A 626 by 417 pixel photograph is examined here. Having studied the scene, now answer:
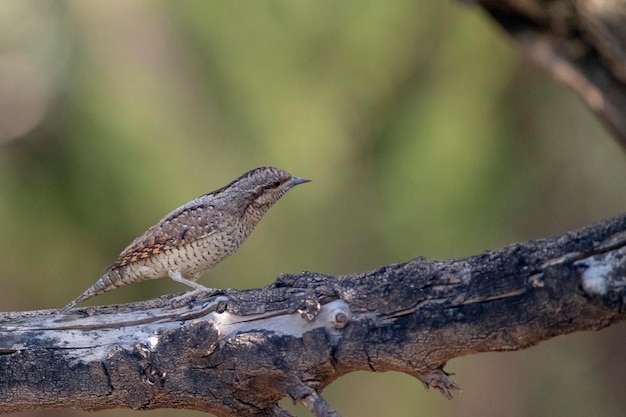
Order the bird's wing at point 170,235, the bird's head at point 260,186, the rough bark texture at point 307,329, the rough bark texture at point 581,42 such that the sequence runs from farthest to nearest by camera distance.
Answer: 1. the rough bark texture at point 581,42
2. the bird's head at point 260,186
3. the bird's wing at point 170,235
4. the rough bark texture at point 307,329

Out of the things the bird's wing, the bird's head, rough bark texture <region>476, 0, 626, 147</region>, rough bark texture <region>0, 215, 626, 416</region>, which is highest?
rough bark texture <region>476, 0, 626, 147</region>

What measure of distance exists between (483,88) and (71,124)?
3562 mm

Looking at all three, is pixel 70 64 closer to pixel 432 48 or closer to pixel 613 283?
pixel 432 48

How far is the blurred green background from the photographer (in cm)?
618

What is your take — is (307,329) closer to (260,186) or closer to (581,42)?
(260,186)

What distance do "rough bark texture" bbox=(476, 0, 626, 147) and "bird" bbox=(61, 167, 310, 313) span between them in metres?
1.86

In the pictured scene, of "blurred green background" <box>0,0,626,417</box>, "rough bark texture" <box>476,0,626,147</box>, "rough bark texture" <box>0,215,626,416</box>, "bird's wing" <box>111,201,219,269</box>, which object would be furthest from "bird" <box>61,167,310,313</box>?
"blurred green background" <box>0,0,626,417</box>

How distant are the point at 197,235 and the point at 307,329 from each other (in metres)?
1.12

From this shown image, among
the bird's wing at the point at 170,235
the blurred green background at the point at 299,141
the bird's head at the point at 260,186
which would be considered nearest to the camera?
the bird's wing at the point at 170,235

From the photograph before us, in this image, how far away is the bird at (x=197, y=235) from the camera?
3.72 m

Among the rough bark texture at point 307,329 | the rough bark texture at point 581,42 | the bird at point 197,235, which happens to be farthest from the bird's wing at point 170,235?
the rough bark texture at point 581,42

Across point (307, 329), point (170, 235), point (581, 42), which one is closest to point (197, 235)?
point (170, 235)

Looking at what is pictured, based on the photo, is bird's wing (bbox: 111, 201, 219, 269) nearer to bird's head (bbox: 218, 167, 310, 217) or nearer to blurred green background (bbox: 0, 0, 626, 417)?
bird's head (bbox: 218, 167, 310, 217)

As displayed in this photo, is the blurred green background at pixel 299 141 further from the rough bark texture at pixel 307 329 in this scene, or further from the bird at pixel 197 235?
the rough bark texture at pixel 307 329
